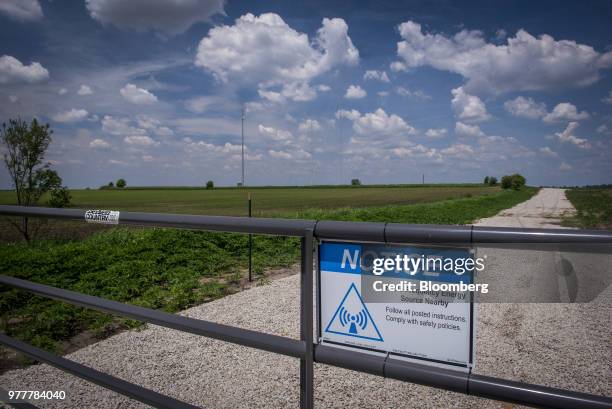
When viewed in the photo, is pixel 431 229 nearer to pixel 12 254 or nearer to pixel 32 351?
pixel 32 351

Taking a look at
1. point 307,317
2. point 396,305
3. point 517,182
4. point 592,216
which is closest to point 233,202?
point 592,216

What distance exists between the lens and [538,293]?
1.26 metres

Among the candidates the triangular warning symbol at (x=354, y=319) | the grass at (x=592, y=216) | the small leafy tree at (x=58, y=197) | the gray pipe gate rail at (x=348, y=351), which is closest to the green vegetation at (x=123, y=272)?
the gray pipe gate rail at (x=348, y=351)

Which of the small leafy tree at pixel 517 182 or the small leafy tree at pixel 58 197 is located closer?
the small leafy tree at pixel 58 197

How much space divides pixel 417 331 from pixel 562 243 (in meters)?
0.50

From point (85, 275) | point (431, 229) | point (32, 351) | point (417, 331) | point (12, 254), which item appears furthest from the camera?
point (12, 254)

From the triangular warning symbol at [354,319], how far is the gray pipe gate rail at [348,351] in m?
0.07

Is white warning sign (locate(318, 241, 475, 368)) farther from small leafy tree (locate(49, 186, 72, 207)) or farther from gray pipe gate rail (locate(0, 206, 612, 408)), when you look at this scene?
small leafy tree (locate(49, 186, 72, 207))

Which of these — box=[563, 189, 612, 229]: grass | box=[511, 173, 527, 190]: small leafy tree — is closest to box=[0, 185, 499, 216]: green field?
box=[563, 189, 612, 229]: grass

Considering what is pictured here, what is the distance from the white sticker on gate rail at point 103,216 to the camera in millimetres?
2076

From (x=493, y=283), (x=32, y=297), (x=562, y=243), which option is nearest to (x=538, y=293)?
(x=493, y=283)

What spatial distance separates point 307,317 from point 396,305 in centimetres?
31

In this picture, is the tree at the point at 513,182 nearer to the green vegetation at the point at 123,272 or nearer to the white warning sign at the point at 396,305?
the green vegetation at the point at 123,272

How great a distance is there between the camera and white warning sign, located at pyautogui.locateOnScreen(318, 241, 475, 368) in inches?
49.7
